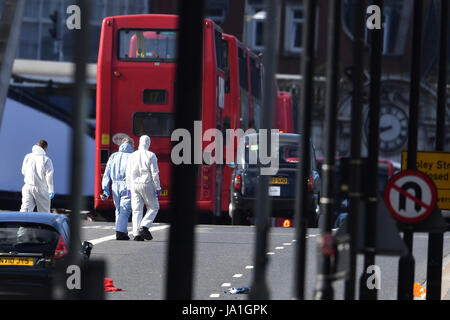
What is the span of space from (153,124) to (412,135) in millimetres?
11906

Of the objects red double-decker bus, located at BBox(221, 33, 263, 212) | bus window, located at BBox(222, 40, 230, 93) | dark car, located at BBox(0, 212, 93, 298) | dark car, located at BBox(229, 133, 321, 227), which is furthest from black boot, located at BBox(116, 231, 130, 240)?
dark car, located at BBox(0, 212, 93, 298)

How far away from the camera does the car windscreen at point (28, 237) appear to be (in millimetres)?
13352

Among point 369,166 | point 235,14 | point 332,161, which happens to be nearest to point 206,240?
point 369,166

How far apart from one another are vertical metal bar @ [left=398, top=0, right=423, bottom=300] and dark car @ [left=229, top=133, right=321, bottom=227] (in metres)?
11.4

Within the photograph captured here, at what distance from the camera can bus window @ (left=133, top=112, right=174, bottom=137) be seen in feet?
86.3

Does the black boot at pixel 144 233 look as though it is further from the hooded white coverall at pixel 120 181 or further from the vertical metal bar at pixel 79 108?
the vertical metal bar at pixel 79 108

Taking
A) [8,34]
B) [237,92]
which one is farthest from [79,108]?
[237,92]

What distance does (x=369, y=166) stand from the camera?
12.2 meters

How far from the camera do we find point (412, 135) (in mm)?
15086

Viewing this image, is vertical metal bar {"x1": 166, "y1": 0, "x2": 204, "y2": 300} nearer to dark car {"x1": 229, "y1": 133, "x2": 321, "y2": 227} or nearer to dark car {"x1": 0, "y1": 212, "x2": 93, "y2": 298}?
dark car {"x1": 0, "y1": 212, "x2": 93, "y2": 298}

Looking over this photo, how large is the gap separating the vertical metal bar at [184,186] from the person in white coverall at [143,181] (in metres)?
14.0

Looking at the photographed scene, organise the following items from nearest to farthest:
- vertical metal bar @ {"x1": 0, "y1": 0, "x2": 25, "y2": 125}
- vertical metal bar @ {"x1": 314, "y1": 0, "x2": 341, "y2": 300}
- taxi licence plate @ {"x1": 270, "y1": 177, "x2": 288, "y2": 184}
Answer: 1. vertical metal bar @ {"x1": 314, "y1": 0, "x2": 341, "y2": 300}
2. vertical metal bar @ {"x1": 0, "y1": 0, "x2": 25, "y2": 125}
3. taxi licence plate @ {"x1": 270, "y1": 177, "x2": 288, "y2": 184}
